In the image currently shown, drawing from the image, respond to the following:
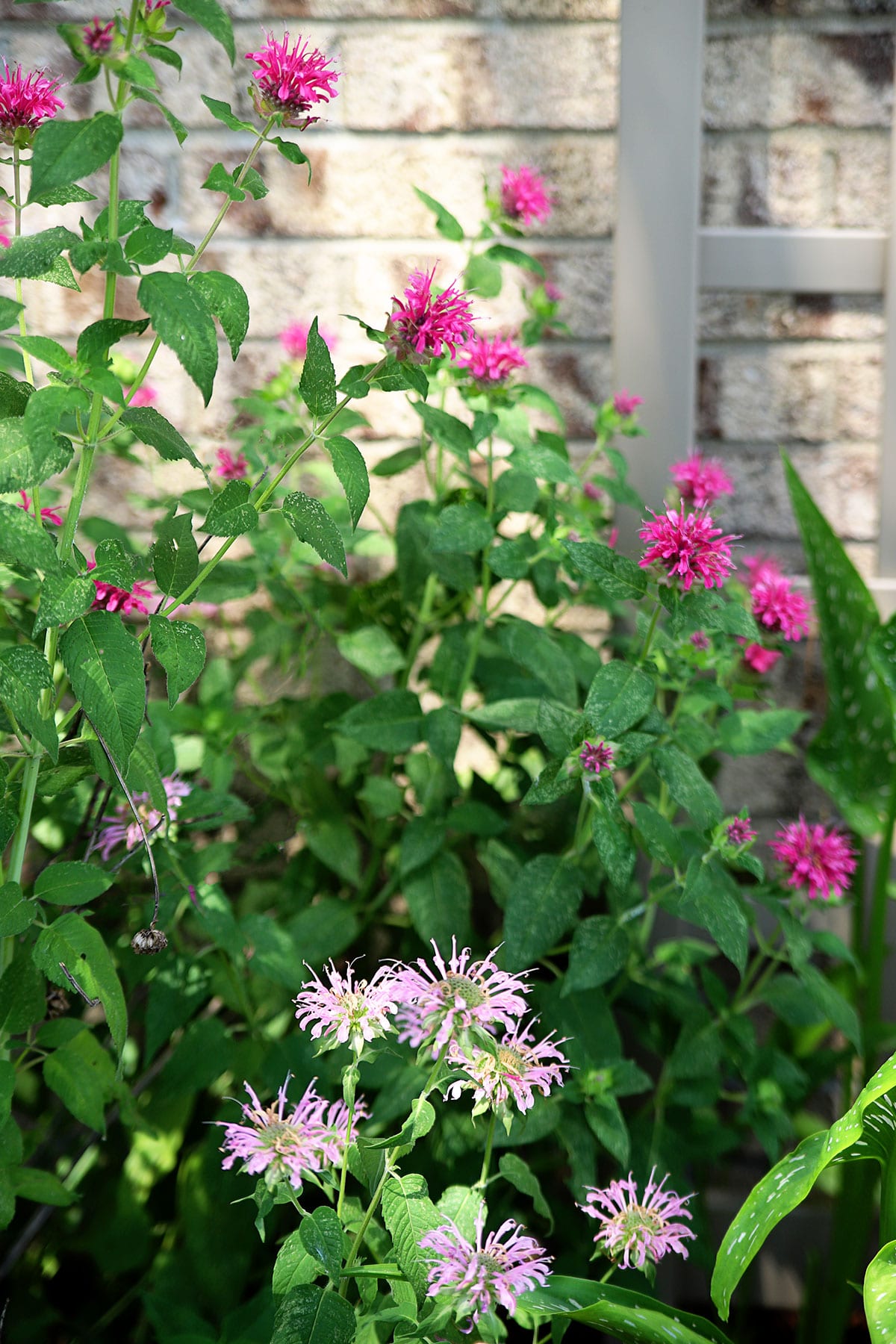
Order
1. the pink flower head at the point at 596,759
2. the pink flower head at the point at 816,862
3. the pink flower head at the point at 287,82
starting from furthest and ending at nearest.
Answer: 1. the pink flower head at the point at 816,862
2. the pink flower head at the point at 596,759
3. the pink flower head at the point at 287,82

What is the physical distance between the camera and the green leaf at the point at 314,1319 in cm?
48

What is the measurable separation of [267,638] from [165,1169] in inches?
20.0

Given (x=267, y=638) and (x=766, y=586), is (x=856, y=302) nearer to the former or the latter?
(x=766, y=586)

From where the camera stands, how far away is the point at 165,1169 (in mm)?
938

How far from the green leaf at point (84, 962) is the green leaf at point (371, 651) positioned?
0.40m

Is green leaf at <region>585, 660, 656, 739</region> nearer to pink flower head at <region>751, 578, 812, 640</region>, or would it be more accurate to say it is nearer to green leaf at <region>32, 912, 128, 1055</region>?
pink flower head at <region>751, 578, 812, 640</region>

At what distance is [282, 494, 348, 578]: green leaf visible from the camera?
550mm

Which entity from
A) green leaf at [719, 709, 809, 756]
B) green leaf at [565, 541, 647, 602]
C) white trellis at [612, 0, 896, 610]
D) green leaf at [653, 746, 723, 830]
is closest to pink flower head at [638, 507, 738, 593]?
green leaf at [565, 541, 647, 602]

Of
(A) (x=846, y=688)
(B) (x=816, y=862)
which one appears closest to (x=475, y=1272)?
(B) (x=816, y=862)

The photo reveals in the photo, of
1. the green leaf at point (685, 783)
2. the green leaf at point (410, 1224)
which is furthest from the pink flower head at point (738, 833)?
the green leaf at point (410, 1224)

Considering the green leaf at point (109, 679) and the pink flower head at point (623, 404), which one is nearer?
the green leaf at point (109, 679)

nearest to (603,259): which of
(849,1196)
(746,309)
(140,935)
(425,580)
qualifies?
(746,309)

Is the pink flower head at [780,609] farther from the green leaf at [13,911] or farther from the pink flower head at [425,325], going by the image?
the green leaf at [13,911]

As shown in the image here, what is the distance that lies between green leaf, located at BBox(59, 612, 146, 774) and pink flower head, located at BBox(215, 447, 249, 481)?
39 cm
